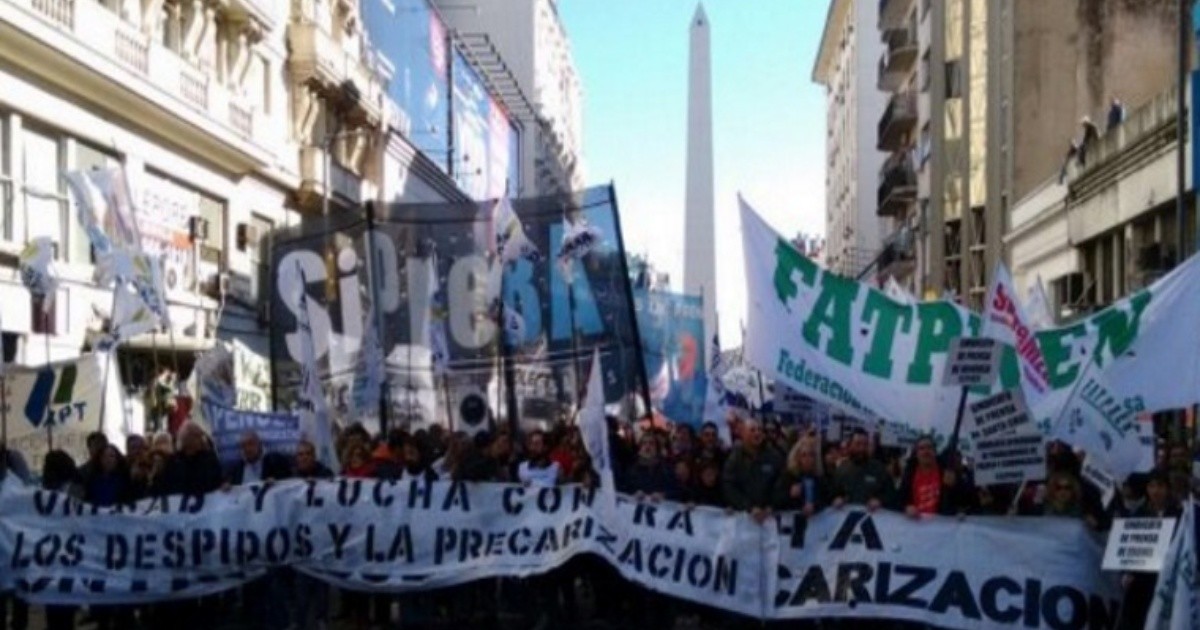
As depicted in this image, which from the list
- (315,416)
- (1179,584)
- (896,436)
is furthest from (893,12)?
(1179,584)

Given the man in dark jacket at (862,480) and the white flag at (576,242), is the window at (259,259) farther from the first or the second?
the man in dark jacket at (862,480)

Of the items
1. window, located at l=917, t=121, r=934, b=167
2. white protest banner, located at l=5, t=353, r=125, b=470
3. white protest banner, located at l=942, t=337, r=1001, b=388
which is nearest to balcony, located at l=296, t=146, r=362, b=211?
window, located at l=917, t=121, r=934, b=167

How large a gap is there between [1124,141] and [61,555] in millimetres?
19642

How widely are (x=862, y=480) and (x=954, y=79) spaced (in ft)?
120

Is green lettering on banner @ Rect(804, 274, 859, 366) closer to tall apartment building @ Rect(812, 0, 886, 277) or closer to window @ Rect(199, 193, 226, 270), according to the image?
window @ Rect(199, 193, 226, 270)

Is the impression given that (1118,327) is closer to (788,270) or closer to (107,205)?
(788,270)

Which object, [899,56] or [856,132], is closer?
[899,56]

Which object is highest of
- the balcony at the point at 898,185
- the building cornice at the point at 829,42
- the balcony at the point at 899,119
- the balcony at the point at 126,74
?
the building cornice at the point at 829,42

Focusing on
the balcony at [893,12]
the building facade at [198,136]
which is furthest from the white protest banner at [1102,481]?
the balcony at [893,12]

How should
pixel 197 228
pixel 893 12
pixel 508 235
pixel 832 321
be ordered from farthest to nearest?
pixel 893 12
pixel 197 228
pixel 508 235
pixel 832 321

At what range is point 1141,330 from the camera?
40.6ft

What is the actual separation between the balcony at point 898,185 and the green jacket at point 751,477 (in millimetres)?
46087

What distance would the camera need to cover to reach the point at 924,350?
539 inches

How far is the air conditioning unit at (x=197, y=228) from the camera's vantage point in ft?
108
